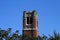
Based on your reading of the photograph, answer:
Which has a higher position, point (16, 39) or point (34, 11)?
point (34, 11)

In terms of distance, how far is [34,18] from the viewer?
8194 centimetres

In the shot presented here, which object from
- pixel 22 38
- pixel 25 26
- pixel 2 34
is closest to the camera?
Result: pixel 2 34

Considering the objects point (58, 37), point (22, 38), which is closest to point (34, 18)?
point (22, 38)

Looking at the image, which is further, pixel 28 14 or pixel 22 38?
pixel 28 14

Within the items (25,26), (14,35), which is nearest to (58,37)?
(14,35)

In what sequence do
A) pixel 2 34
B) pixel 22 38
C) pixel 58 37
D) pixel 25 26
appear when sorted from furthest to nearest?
pixel 25 26 → pixel 22 38 → pixel 2 34 → pixel 58 37

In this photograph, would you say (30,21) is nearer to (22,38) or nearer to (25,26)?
(25,26)

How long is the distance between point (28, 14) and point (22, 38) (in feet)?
98.5

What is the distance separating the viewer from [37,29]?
8131cm

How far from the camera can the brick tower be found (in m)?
79.9

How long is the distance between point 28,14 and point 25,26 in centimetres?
377

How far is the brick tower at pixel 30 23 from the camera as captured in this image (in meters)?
79.9

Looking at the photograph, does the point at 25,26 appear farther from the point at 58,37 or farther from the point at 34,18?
the point at 58,37

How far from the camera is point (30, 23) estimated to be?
8112cm
